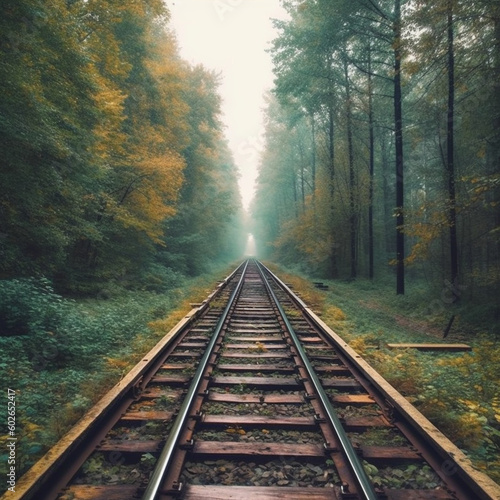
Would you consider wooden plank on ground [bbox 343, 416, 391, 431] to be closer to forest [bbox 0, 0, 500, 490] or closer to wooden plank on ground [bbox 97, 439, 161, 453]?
forest [bbox 0, 0, 500, 490]

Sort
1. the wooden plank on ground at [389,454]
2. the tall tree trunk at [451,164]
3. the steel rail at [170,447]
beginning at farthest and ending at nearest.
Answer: the tall tree trunk at [451,164] < the wooden plank on ground at [389,454] < the steel rail at [170,447]

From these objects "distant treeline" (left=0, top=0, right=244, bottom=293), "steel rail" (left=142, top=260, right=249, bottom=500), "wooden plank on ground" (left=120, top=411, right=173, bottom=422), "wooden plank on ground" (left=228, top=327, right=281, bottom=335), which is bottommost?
"wooden plank on ground" (left=120, top=411, right=173, bottom=422)

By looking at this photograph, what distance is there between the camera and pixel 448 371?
4855 millimetres

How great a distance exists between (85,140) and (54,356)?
5.54m

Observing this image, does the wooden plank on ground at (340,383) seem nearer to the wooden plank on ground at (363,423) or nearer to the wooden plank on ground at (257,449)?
the wooden plank on ground at (363,423)

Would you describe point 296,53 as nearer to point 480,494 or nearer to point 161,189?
Answer: point 161,189

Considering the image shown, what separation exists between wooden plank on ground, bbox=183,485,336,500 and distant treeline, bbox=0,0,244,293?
6.58 meters

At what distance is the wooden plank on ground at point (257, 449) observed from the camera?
2.68m

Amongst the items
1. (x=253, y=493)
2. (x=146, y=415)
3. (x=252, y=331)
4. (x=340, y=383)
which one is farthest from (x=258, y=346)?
(x=253, y=493)

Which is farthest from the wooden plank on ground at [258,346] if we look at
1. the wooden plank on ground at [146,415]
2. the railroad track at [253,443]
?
the wooden plank on ground at [146,415]

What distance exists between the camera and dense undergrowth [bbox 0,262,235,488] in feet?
10.3

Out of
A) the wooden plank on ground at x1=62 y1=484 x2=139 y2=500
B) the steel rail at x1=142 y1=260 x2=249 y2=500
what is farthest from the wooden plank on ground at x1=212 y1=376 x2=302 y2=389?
the wooden plank on ground at x1=62 y1=484 x2=139 y2=500

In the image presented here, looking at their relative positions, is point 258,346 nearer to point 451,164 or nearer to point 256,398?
point 256,398

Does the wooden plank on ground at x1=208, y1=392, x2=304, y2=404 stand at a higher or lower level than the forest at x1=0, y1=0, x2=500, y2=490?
lower
